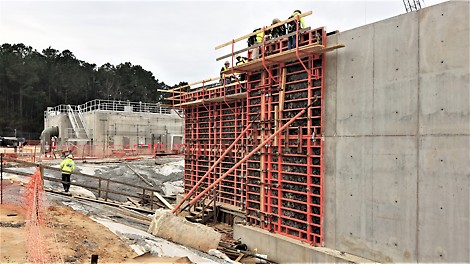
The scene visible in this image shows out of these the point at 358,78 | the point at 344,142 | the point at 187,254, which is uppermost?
the point at 358,78

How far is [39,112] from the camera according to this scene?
68750 mm

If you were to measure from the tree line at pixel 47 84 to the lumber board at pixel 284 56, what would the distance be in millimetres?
65881

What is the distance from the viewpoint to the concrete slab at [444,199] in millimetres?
6176

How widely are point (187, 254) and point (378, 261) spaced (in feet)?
13.9

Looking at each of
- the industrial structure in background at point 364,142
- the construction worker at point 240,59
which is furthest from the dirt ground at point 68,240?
the construction worker at point 240,59

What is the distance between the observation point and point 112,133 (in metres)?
36.0

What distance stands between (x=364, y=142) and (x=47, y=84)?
77839mm

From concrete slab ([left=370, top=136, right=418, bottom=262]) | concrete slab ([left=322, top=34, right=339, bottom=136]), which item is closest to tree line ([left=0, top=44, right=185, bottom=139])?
concrete slab ([left=322, top=34, right=339, bottom=136])

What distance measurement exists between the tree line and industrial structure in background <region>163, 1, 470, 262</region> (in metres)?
66.8

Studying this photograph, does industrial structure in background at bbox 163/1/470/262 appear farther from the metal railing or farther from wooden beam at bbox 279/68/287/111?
the metal railing

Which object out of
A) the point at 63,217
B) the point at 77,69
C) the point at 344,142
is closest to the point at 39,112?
the point at 77,69

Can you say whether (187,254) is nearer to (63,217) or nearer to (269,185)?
(269,185)

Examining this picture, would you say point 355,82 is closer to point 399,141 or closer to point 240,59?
point 399,141

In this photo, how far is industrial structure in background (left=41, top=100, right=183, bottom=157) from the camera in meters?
34.2
